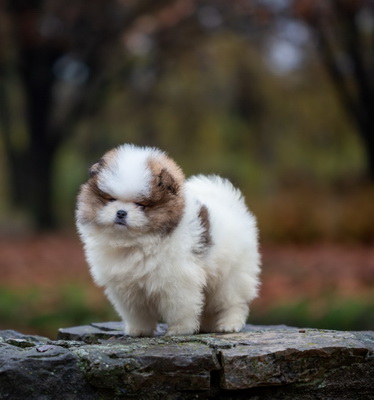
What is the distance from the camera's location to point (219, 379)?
4715mm

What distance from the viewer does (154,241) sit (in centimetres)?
487

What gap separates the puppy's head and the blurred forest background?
603cm

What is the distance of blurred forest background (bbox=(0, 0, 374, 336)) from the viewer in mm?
12734

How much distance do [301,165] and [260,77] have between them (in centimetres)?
272

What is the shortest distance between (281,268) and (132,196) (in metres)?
9.41

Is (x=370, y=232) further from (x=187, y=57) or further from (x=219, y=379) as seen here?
(x=219, y=379)

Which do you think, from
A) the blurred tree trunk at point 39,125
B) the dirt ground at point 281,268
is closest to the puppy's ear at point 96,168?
the dirt ground at point 281,268

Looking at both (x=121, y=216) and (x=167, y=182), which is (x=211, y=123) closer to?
(x=167, y=182)

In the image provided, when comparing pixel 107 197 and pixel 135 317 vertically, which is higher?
pixel 107 197

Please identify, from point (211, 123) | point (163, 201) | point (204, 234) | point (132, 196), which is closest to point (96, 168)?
point (132, 196)

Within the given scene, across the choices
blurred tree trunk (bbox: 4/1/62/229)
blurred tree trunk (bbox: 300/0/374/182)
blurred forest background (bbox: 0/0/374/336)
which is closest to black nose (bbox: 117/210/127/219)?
blurred forest background (bbox: 0/0/374/336)

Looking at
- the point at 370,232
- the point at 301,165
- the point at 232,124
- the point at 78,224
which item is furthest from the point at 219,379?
the point at 232,124

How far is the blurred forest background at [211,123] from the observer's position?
1273 cm

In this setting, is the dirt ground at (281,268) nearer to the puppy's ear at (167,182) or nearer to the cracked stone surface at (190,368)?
the cracked stone surface at (190,368)
